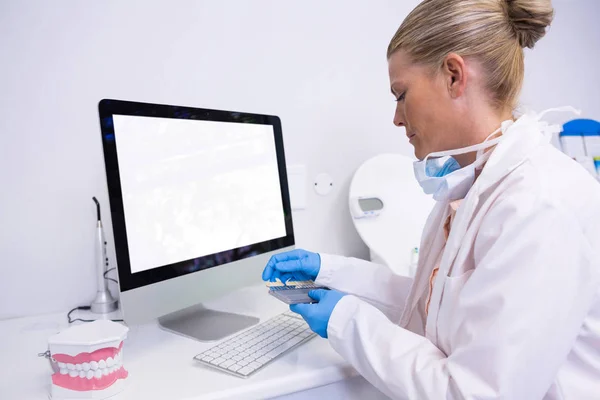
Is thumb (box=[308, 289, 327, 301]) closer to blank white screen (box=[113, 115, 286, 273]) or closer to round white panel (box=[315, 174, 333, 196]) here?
blank white screen (box=[113, 115, 286, 273])

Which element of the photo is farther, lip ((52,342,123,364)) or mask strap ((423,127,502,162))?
mask strap ((423,127,502,162))

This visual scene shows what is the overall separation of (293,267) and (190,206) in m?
0.25

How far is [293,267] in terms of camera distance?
941 mm

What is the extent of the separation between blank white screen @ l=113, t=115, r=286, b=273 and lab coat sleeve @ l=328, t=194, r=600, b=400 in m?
0.46

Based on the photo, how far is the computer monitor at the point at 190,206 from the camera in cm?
77

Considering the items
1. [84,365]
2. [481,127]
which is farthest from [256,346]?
[481,127]

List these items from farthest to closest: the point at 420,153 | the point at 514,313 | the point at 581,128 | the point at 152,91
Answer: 1. the point at 581,128
2. the point at 152,91
3. the point at 420,153
4. the point at 514,313

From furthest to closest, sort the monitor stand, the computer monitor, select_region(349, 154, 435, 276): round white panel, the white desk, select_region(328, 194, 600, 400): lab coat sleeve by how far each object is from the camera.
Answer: select_region(349, 154, 435, 276): round white panel
the monitor stand
the computer monitor
the white desk
select_region(328, 194, 600, 400): lab coat sleeve

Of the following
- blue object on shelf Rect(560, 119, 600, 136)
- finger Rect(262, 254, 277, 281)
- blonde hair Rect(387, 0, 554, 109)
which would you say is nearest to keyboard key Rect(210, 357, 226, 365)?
finger Rect(262, 254, 277, 281)

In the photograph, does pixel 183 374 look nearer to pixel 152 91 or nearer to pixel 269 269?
pixel 269 269

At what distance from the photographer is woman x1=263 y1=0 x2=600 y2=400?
55cm

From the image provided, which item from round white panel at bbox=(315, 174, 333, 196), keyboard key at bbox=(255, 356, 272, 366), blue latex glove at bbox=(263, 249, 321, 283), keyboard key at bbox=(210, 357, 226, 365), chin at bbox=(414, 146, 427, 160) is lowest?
keyboard key at bbox=(255, 356, 272, 366)

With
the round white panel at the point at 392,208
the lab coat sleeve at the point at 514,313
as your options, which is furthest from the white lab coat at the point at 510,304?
the round white panel at the point at 392,208

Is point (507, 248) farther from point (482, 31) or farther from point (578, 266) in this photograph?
point (482, 31)
